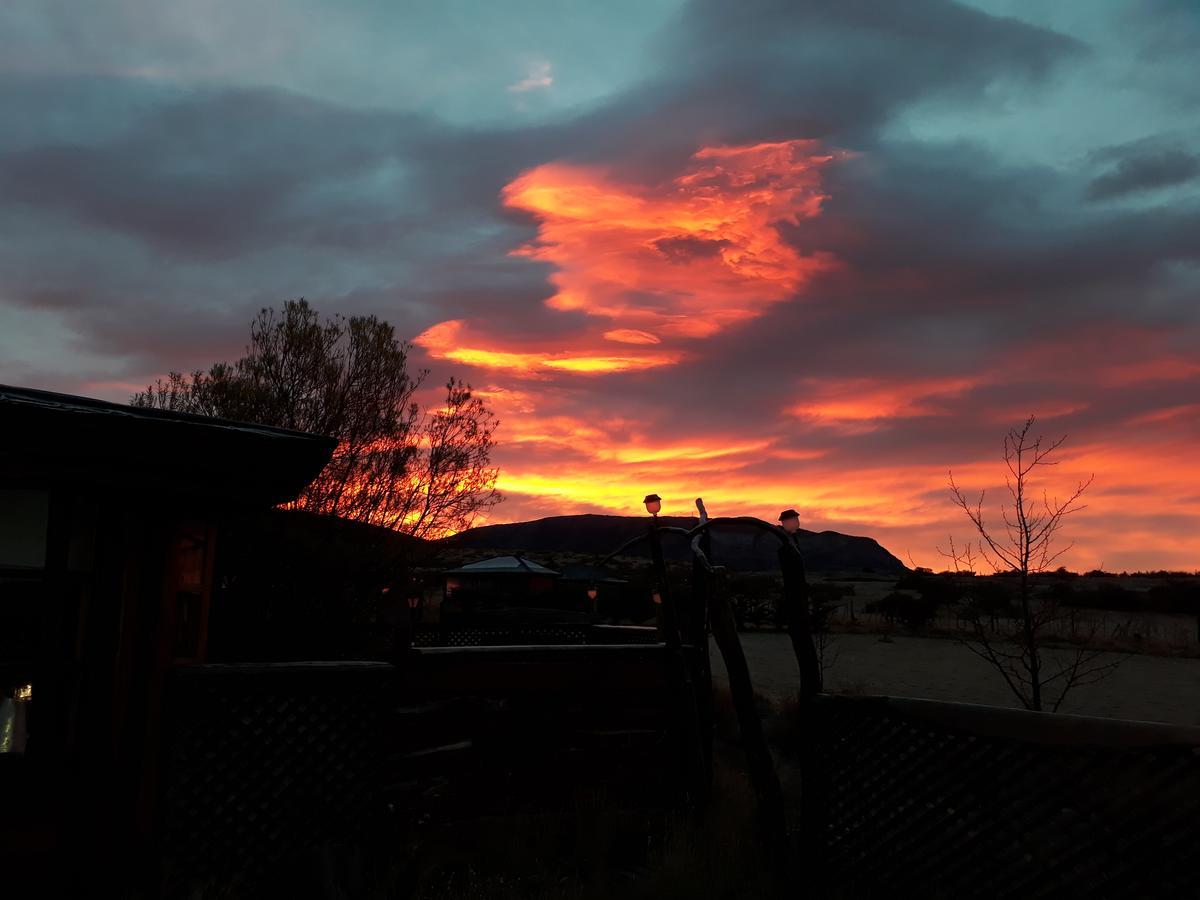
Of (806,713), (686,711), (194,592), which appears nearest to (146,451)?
(194,592)

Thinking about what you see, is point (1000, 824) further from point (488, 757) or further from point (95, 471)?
point (95, 471)

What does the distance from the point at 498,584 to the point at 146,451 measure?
89.3ft

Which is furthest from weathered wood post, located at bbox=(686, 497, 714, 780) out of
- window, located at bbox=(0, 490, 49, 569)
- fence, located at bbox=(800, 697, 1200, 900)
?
window, located at bbox=(0, 490, 49, 569)

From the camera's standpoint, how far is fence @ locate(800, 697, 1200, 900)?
3.81m

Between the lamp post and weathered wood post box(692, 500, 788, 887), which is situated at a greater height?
the lamp post

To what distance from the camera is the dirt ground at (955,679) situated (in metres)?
16.3

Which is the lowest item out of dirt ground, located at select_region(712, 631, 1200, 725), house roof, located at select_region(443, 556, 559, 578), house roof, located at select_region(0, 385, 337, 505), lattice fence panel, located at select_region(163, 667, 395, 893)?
dirt ground, located at select_region(712, 631, 1200, 725)

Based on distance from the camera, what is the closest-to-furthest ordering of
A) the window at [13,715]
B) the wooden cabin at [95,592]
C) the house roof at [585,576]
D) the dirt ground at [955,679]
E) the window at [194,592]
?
the wooden cabin at [95,592], the window at [13,715], the window at [194,592], the dirt ground at [955,679], the house roof at [585,576]

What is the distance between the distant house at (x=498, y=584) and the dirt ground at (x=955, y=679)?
6.22 metres

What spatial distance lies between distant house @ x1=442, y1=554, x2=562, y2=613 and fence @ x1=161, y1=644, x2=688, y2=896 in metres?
14.7

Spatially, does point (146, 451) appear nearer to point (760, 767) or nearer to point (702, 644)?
point (760, 767)

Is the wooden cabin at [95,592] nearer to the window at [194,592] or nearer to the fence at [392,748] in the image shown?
the fence at [392,748]

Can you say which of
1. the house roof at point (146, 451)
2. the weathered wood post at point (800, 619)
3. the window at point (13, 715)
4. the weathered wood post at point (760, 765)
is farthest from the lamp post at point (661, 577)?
the window at point (13, 715)

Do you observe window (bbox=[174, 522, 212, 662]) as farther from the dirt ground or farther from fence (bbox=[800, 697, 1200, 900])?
the dirt ground
